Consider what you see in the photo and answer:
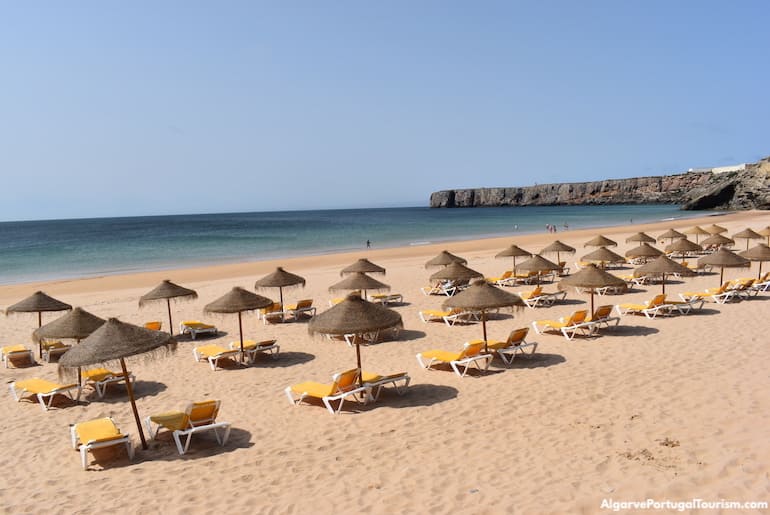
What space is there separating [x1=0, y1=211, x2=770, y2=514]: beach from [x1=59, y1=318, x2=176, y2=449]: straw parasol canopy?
1.06 meters

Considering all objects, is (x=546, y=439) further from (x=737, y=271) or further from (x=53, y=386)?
(x=737, y=271)

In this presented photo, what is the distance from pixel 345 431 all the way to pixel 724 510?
4031 millimetres

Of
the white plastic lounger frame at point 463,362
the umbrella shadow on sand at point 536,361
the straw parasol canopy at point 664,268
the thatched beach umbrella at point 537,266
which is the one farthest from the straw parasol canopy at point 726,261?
the white plastic lounger frame at point 463,362

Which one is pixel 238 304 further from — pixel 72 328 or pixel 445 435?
pixel 445 435

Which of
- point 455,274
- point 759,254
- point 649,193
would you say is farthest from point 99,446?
point 649,193

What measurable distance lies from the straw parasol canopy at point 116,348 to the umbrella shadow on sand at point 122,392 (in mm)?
2045

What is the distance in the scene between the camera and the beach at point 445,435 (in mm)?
4875

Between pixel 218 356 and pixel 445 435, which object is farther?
pixel 218 356

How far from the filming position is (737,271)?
1739 cm

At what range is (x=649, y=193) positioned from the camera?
117875 millimetres

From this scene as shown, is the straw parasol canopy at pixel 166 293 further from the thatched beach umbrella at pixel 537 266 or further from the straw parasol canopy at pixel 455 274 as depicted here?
the thatched beach umbrella at pixel 537 266

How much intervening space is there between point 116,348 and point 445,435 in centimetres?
411

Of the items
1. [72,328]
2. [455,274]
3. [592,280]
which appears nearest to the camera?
[72,328]

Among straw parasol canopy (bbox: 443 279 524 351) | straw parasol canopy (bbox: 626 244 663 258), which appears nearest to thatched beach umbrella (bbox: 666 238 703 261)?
straw parasol canopy (bbox: 626 244 663 258)
